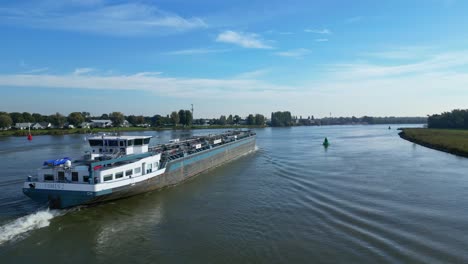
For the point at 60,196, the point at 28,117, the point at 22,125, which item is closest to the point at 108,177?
the point at 60,196

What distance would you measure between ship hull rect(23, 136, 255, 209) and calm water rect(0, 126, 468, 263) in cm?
63

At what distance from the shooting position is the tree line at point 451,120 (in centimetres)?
12019

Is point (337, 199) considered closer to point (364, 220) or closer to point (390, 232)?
point (364, 220)

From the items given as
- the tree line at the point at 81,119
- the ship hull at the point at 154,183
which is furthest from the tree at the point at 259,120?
the ship hull at the point at 154,183

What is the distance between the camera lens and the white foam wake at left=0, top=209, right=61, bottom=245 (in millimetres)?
16116

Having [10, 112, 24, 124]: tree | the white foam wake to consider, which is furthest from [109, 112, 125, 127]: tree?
the white foam wake

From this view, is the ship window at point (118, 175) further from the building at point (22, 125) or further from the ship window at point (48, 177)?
the building at point (22, 125)

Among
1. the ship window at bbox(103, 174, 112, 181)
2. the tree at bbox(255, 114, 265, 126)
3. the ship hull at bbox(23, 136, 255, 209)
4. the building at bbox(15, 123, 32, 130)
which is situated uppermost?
the tree at bbox(255, 114, 265, 126)

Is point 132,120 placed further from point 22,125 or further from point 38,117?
point 22,125

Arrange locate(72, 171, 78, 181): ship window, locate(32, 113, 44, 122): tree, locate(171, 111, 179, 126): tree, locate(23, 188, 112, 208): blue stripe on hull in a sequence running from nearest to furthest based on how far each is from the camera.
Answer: locate(23, 188, 112, 208): blue stripe on hull < locate(72, 171, 78, 181): ship window < locate(32, 113, 44, 122): tree < locate(171, 111, 179, 126): tree

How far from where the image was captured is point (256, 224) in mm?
18219

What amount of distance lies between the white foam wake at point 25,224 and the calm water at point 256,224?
1.9 inches

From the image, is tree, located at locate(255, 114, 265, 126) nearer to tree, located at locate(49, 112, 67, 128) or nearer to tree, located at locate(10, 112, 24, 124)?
tree, located at locate(49, 112, 67, 128)

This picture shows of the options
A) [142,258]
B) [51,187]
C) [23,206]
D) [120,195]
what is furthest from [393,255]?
[23,206]
